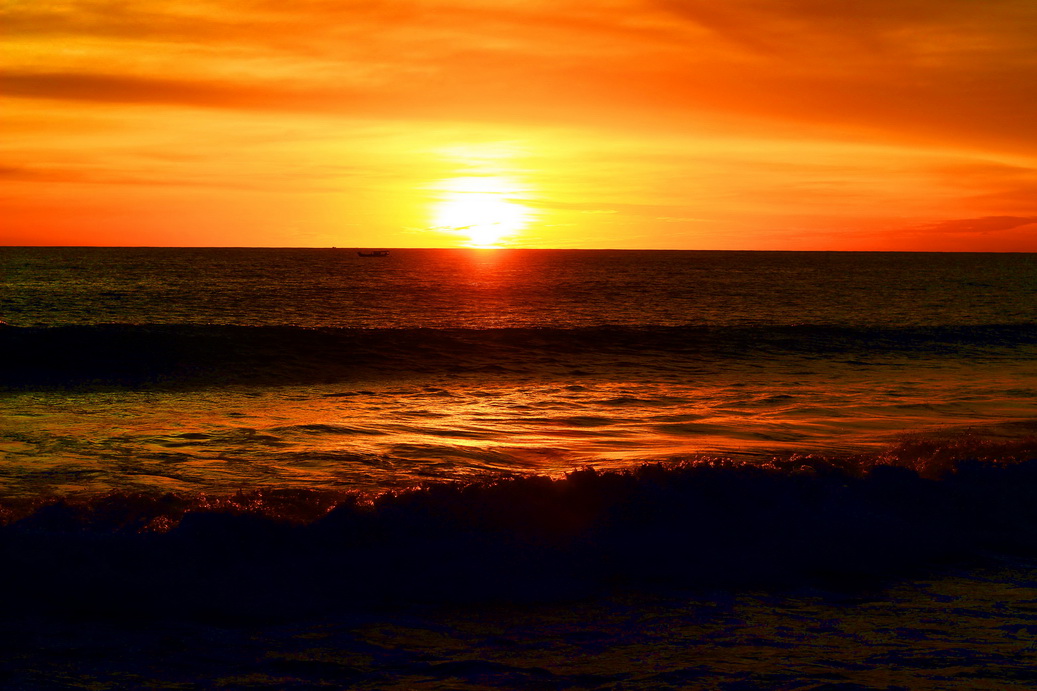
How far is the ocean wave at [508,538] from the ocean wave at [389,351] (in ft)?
43.6

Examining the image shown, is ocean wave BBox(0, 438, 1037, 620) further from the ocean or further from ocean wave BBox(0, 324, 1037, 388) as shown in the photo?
ocean wave BBox(0, 324, 1037, 388)

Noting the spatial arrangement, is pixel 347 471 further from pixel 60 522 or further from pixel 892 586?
pixel 892 586

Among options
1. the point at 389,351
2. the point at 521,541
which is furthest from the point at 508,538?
the point at 389,351

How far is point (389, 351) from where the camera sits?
25031mm

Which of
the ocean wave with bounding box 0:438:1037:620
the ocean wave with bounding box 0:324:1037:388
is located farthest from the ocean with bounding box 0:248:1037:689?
the ocean wave with bounding box 0:324:1037:388

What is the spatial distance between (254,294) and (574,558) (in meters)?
63.3

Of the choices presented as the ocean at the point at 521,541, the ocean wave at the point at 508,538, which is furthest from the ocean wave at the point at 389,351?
the ocean wave at the point at 508,538

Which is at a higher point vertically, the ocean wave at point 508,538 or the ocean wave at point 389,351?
the ocean wave at point 389,351

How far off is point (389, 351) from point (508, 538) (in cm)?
1825

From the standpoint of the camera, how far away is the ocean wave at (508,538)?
21.1 feet

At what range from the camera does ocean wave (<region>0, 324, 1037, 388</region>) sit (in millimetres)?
21422

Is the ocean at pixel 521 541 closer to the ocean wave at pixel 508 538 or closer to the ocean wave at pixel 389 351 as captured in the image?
the ocean wave at pixel 508 538

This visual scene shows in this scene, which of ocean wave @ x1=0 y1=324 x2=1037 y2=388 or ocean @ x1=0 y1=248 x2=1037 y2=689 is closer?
ocean @ x1=0 y1=248 x2=1037 y2=689

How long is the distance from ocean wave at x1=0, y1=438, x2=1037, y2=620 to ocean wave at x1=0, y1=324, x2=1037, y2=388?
43.6ft
